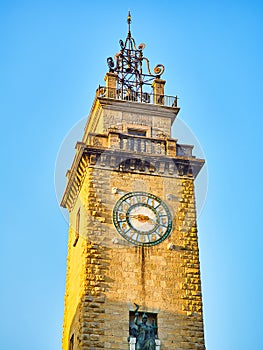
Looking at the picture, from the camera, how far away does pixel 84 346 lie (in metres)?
26.2

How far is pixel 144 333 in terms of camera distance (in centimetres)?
2684

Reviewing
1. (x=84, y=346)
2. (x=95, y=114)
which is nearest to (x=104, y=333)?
(x=84, y=346)

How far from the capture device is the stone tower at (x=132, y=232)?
Result: 27141mm

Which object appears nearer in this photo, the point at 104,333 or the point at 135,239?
the point at 104,333

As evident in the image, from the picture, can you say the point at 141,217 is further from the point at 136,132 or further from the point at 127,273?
the point at 136,132

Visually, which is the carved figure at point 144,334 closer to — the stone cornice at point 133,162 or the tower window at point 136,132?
the stone cornice at point 133,162

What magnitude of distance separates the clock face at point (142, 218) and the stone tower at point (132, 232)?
4 centimetres

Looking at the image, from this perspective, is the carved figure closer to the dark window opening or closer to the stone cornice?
the dark window opening

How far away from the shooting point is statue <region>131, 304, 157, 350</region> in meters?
26.6

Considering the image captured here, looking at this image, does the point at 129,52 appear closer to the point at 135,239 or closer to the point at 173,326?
the point at 135,239

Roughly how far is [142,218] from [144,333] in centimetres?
479

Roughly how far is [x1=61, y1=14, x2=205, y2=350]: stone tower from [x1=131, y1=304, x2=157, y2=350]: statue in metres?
0.04

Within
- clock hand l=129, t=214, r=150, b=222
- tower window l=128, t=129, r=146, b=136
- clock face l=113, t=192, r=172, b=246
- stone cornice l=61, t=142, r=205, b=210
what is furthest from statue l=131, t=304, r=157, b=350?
tower window l=128, t=129, r=146, b=136

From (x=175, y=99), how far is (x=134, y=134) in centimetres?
271
